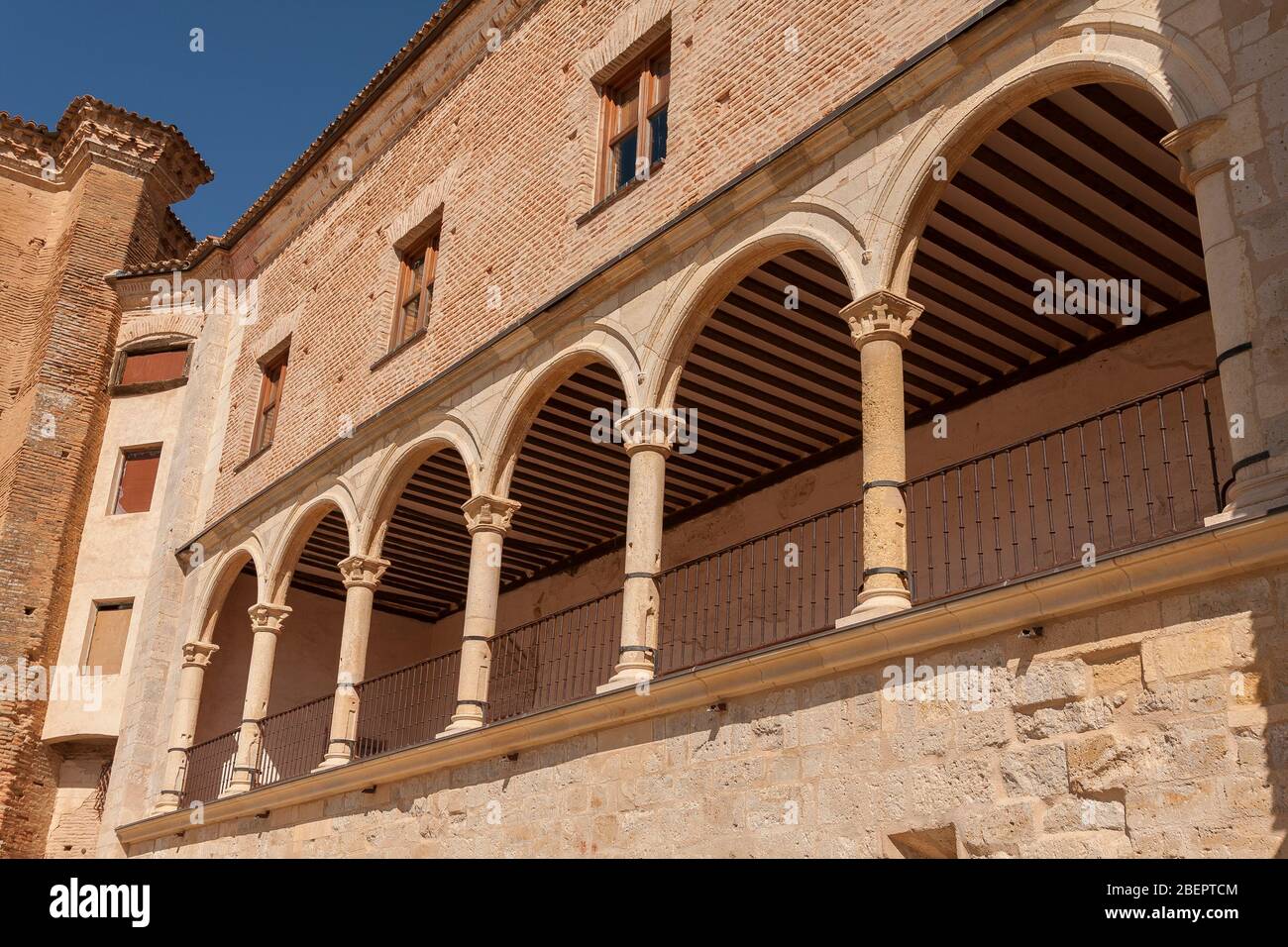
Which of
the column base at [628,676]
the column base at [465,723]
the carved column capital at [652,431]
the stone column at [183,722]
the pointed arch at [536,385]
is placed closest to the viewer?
the column base at [628,676]

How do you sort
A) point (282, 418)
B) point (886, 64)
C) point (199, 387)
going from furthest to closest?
point (199, 387) → point (282, 418) → point (886, 64)

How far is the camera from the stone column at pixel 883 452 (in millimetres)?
7906

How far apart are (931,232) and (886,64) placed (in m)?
1.30

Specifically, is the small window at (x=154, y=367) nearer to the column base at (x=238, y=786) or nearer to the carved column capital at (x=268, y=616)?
the carved column capital at (x=268, y=616)

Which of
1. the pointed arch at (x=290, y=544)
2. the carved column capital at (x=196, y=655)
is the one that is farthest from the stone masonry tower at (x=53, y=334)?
the pointed arch at (x=290, y=544)

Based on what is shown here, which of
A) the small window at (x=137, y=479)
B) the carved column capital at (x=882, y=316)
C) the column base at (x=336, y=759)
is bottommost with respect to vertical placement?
the column base at (x=336, y=759)

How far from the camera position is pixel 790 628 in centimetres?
1349

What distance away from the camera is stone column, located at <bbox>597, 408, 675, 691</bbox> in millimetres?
9531

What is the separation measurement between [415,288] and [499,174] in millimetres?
1986

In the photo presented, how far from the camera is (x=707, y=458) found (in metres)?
13.7

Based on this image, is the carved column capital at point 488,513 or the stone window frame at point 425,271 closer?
the carved column capital at point 488,513

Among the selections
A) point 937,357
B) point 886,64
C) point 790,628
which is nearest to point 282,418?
point 790,628

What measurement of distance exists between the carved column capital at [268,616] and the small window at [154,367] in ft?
22.3
